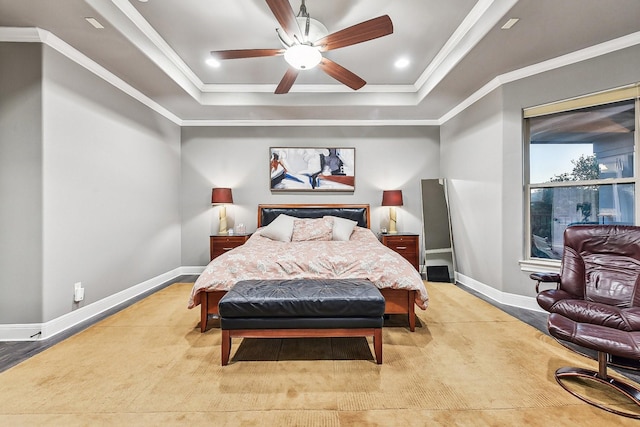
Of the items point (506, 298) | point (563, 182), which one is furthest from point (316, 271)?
point (563, 182)

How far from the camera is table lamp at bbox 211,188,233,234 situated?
5074mm

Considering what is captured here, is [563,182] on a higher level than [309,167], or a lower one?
lower

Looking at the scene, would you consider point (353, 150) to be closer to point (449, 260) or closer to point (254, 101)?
point (254, 101)

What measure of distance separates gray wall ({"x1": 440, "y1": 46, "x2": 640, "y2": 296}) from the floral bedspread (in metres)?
1.52

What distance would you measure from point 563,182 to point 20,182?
564cm

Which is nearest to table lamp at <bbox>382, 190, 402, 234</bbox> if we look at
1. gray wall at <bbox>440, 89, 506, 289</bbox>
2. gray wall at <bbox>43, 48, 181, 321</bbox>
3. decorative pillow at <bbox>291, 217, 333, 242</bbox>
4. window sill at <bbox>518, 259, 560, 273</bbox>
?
gray wall at <bbox>440, 89, 506, 289</bbox>

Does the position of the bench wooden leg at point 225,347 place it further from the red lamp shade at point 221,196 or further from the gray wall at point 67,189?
the red lamp shade at point 221,196

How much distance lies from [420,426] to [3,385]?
109 inches

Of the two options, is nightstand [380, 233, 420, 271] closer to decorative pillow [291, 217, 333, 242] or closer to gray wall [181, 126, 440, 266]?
gray wall [181, 126, 440, 266]

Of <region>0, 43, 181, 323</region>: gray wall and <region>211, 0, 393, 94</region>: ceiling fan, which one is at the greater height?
<region>211, 0, 393, 94</region>: ceiling fan

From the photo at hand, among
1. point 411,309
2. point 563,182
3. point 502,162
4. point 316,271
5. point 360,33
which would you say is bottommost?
point 411,309

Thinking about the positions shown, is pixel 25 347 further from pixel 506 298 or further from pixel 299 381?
pixel 506 298

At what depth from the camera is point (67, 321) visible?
299 cm

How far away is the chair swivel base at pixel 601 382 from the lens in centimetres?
179
